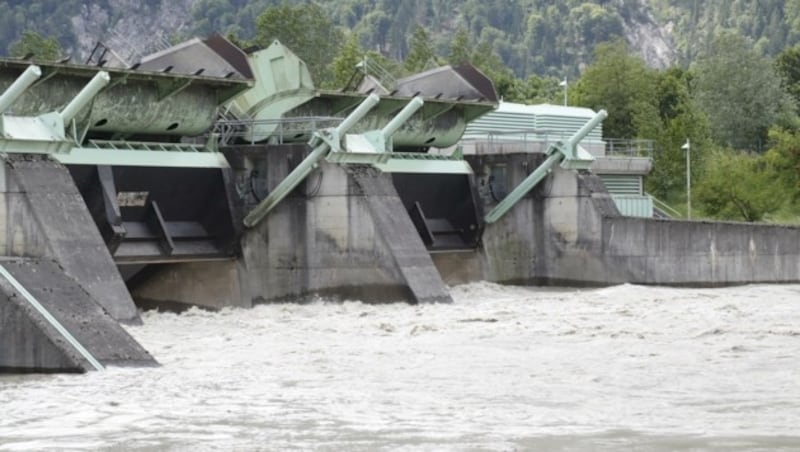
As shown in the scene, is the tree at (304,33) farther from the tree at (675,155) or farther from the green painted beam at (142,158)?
the green painted beam at (142,158)

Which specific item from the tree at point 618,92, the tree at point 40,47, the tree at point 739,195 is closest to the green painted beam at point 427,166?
the tree at point 739,195

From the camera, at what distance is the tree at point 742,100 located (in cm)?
7969

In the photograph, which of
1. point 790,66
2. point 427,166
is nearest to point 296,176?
point 427,166

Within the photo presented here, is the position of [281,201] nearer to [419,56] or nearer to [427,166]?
[427,166]

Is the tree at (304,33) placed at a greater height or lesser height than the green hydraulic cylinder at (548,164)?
greater

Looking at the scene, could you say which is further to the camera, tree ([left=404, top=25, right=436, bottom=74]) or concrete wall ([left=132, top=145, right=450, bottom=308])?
tree ([left=404, top=25, right=436, bottom=74])

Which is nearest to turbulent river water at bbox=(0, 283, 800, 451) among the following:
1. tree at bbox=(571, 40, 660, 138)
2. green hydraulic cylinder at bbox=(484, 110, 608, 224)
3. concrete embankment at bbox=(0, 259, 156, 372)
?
concrete embankment at bbox=(0, 259, 156, 372)

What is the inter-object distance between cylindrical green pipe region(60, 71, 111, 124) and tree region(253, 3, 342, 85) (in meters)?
64.7

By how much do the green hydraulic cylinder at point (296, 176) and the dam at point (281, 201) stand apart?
0.04 metres

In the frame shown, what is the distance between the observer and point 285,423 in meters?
18.8

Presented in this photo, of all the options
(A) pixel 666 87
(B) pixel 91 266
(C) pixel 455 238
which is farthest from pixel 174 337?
(A) pixel 666 87

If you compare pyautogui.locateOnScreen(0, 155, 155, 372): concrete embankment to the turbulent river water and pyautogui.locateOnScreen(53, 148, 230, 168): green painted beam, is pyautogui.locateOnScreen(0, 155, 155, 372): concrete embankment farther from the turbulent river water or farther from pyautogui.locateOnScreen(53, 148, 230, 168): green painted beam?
pyautogui.locateOnScreen(53, 148, 230, 168): green painted beam

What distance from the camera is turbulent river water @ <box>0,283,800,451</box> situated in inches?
693

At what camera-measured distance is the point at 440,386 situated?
22188 millimetres
